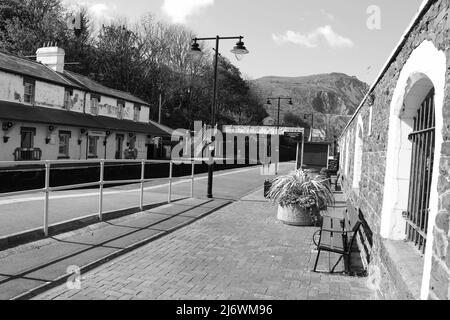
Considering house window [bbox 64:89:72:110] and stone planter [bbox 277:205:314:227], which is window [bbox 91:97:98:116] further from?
stone planter [bbox 277:205:314:227]

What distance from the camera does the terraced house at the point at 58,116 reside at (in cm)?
2198

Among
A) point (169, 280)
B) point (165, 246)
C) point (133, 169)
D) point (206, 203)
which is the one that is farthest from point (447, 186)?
point (133, 169)

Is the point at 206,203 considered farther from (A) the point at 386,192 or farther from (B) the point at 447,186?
(B) the point at 447,186

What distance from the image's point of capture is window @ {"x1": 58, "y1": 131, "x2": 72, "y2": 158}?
2540cm

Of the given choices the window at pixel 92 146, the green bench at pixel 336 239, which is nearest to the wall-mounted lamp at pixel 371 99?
the green bench at pixel 336 239

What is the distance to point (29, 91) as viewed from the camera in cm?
2400

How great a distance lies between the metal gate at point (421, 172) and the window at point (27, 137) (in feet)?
71.6

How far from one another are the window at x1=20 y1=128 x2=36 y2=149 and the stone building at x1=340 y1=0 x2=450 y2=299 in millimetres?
20887

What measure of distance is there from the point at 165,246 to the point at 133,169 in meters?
10.1

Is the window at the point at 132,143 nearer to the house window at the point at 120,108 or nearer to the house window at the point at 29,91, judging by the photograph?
the house window at the point at 120,108

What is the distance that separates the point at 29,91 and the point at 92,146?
6.06 m

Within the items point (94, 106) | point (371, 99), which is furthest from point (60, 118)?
point (371, 99)
